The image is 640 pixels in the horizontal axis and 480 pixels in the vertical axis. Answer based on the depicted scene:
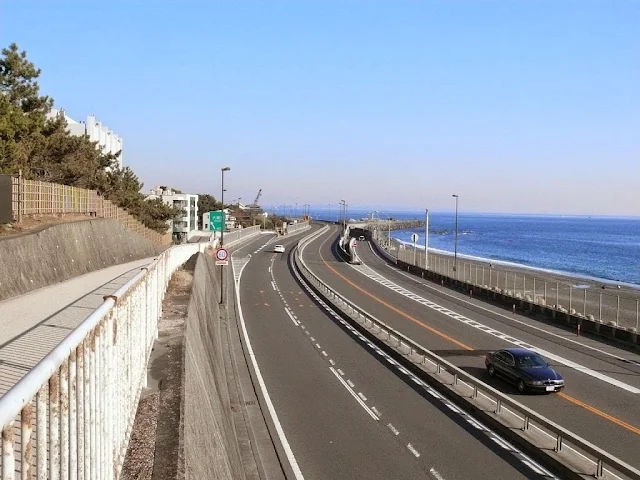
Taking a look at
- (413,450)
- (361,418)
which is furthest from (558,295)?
(413,450)

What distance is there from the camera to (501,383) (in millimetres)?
19750

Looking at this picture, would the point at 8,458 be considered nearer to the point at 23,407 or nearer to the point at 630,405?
the point at 23,407

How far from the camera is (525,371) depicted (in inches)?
729

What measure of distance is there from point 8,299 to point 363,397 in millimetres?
9940

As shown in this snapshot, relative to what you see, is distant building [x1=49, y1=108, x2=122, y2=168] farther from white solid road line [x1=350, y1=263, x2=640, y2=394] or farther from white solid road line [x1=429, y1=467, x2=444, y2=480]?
white solid road line [x1=429, y1=467, x2=444, y2=480]

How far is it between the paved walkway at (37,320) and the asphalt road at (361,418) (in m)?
5.81

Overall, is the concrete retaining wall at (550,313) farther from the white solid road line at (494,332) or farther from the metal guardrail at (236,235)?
the metal guardrail at (236,235)

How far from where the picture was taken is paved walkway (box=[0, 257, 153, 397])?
20.6 ft

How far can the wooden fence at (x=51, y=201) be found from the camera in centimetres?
1919

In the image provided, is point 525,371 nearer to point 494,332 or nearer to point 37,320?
point 494,332

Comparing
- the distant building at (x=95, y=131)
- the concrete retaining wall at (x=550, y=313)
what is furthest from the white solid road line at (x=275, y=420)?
the distant building at (x=95, y=131)

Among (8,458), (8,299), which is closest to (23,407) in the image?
(8,458)

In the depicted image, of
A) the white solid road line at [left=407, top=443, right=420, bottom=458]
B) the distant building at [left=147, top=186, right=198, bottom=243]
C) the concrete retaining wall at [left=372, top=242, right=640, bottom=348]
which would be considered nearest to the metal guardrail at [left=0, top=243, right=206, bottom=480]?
the white solid road line at [left=407, top=443, right=420, bottom=458]

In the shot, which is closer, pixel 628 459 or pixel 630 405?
pixel 628 459
